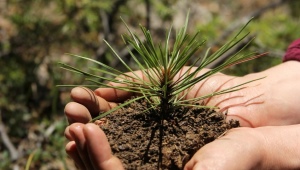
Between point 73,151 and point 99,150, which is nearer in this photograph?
point 99,150

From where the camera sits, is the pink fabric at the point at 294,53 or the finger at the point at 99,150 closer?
the finger at the point at 99,150

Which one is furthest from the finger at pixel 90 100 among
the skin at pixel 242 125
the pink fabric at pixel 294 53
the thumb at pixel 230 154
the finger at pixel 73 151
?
the pink fabric at pixel 294 53

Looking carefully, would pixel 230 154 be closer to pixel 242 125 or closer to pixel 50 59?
pixel 242 125

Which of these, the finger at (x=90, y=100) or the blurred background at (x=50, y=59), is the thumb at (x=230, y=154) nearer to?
the finger at (x=90, y=100)

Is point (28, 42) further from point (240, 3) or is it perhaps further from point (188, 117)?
point (240, 3)

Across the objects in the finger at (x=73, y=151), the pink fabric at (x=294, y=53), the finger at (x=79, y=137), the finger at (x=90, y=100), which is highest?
the pink fabric at (x=294, y=53)

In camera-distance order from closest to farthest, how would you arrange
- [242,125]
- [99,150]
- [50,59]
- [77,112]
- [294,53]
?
[99,150]
[77,112]
[242,125]
[294,53]
[50,59]

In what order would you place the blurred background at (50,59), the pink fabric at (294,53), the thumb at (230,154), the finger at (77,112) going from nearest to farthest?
the thumb at (230,154) → the finger at (77,112) → the pink fabric at (294,53) → the blurred background at (50,59)

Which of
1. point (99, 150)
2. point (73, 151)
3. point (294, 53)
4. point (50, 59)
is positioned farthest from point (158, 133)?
point (50, 59)
